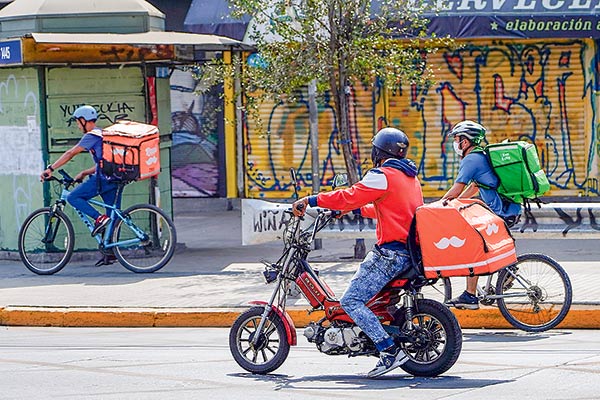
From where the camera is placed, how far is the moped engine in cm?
816

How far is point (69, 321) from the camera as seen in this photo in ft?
37.7

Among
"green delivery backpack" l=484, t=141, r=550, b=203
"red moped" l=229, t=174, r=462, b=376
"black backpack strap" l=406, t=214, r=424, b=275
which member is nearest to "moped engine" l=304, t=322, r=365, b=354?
"red moped" l=229, t=174, r=462, b=376

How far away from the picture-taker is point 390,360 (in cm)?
798

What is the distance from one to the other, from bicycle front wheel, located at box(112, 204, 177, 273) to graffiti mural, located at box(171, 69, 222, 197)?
635 cm

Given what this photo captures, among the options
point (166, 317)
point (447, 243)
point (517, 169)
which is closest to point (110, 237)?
point (166, 317)

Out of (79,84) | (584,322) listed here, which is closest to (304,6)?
(79,84)

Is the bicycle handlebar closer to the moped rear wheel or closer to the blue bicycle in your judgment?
the blue bicycle

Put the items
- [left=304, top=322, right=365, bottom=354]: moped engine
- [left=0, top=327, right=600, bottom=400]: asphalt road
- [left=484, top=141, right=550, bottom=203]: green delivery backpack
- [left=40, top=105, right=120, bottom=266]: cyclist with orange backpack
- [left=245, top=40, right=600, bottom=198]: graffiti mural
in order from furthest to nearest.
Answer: [left=245, top=40, right=600, bottom=198]: graffiti mural, [left=40, top=105, right=120, bottom=266]: cyclist with orange backpack, [left=484, top=141, right=550, bottom=203]: green delivery backpack, [left=304, top=322, right=365, bottom=354]: moped engine, [left=0, top=327, right=600, bottom=400]: asphalt road

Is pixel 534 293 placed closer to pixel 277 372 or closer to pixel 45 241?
pixel 277 372

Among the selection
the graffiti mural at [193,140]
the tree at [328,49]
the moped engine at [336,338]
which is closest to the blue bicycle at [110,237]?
the tree at [328,49]

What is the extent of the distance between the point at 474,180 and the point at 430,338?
252 cm

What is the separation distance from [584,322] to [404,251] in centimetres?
296

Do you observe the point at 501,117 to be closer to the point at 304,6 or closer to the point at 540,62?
the point at 540,62

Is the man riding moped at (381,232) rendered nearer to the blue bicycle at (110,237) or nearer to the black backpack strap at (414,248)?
the black backpack strap at (414,248)
